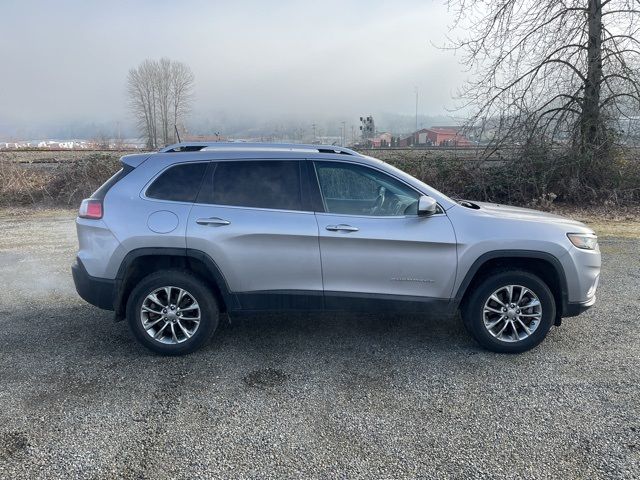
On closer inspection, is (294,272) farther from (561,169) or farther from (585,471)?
(561,169)

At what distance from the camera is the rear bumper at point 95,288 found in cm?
421

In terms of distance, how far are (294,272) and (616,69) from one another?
1276cm

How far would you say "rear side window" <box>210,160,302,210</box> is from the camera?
13.9 feet

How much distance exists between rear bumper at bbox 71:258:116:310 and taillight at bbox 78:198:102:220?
0.43 metres

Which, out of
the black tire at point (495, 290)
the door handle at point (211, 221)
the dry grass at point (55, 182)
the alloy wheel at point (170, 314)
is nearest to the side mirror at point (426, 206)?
the black tire at point (495, 290)

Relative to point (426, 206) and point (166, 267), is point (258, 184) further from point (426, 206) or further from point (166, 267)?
point (426, 206)

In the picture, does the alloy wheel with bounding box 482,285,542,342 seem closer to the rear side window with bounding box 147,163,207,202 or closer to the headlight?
the headlight

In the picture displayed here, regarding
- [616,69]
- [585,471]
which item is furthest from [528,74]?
[585,471]

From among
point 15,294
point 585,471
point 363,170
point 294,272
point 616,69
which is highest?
point 616,69

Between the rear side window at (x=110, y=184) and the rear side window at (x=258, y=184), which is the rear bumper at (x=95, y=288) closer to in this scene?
the rear side window at (x=110, y=184)

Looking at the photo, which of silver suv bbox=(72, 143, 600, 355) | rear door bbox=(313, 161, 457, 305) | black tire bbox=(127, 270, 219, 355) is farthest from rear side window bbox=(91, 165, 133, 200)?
rear door bbox=(313, 161, 457, 305)

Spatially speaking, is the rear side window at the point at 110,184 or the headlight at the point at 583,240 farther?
the rear side window at the point at 110,184

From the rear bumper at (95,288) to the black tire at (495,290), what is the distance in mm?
3153

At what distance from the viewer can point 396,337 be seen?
4660 mm
